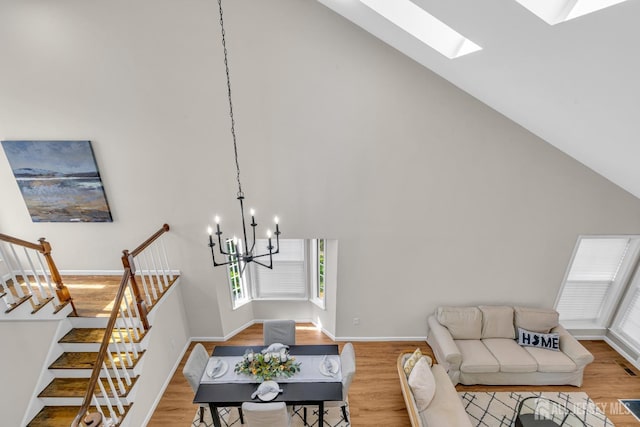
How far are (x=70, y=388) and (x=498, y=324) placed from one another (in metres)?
5.89

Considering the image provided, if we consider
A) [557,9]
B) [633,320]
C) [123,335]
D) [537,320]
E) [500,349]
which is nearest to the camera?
[557,9]

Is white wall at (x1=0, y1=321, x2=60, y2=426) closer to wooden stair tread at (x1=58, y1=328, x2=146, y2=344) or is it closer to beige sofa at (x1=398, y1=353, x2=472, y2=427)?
wooden stair tread at (x1=58, y1=328, x2=146, y2=344)

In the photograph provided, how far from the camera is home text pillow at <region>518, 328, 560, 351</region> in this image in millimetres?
4496

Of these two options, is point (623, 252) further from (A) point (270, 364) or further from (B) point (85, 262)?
(B) point (85, 262)

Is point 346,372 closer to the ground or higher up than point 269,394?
higher up

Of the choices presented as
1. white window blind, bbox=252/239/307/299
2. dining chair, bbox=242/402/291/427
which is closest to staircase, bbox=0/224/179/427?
dining chair, bbox=242/402/291/427

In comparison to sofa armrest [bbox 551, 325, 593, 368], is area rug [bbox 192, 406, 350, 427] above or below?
below

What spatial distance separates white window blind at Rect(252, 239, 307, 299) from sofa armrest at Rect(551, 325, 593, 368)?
413 cm

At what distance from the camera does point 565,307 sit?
516 centimetres

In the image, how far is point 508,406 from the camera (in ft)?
13.5

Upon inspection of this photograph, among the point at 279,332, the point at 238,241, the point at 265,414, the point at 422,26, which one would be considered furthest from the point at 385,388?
the point at 422,26

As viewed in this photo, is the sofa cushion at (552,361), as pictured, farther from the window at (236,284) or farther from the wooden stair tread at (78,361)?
the wooden stair tread at (78,361)

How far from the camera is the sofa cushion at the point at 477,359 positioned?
13.9 ft

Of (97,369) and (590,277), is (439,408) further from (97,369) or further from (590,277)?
(97,369)
